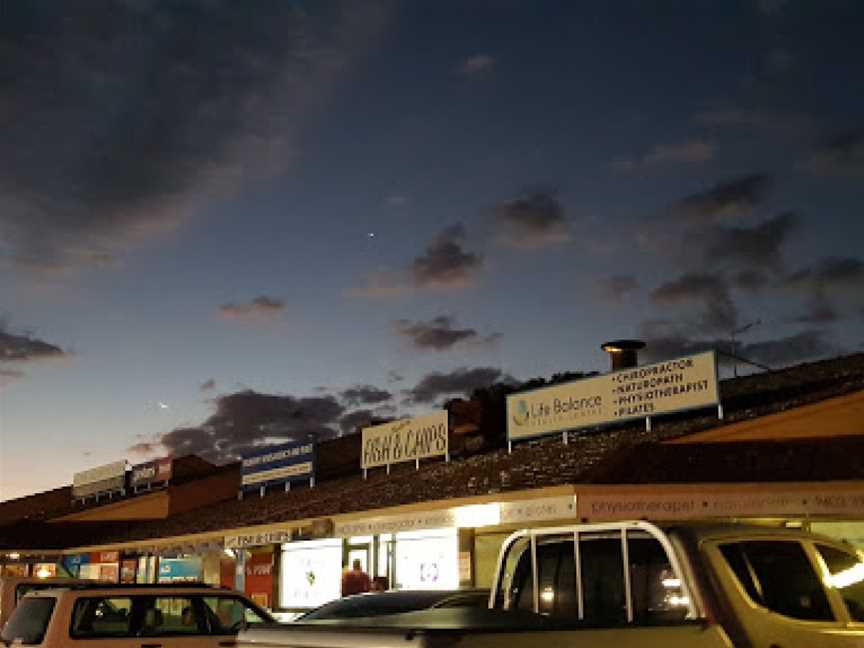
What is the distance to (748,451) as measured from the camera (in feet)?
51.4

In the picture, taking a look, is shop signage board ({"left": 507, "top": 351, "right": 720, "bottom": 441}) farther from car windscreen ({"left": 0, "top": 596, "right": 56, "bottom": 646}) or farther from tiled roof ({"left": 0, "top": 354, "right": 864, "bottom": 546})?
car windscreen ({"left": 0, "top": 596, "right": 56, "bottom": 646})

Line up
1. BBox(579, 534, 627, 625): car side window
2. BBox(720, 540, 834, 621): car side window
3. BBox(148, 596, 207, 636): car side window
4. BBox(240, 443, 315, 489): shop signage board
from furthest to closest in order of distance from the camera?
1. BBox(240, 443, 315, 489): shop signage board
2. BBox(148, 596, 207, 636): car side window
3. BBox(579, 534, 627, 625): car side window
4. BBox(720, 540, 834, 621): car side window

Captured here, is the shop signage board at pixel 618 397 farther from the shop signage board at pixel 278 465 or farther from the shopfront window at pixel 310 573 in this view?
the shop signage board at pixel 278 465

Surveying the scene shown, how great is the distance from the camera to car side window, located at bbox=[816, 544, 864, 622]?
19.3ft

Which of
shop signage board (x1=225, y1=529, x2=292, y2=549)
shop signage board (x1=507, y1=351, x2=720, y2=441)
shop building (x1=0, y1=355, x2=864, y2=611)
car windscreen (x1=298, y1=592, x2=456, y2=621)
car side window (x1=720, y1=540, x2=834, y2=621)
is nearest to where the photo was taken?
car side window (x1=720, y1=540, x2=834, y2=621)

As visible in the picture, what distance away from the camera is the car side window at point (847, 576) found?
232 inches

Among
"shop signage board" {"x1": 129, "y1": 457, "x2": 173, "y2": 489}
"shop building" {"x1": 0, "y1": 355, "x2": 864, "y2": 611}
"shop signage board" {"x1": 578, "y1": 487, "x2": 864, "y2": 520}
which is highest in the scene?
"shop signage board" {"x1": 129, "y1": 457, "x2": 173, "y2": 489}

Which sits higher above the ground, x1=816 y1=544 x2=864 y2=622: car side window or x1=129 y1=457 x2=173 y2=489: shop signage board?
x1=129 y1=457 x2=173 y2=489: shop signage board

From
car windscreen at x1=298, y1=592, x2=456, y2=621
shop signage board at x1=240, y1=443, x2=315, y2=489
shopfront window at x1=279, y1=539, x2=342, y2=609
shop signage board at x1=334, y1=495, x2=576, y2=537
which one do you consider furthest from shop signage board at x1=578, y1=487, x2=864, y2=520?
shop signage board at x1=240, y1=443, x2=315, y2=489

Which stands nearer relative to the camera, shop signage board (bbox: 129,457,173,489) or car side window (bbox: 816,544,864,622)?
car side window (bbox: 816,544,864,622)

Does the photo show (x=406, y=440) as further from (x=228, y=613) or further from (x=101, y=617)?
(x=101, y=617)

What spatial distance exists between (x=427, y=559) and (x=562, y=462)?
15.3ft

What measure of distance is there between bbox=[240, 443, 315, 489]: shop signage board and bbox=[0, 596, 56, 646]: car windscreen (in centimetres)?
1735

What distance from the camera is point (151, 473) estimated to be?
38.7 meters
